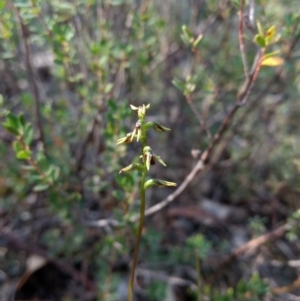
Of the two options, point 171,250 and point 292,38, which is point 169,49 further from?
point 171,250

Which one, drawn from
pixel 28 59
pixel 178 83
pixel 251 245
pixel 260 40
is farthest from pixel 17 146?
pixel 251 245

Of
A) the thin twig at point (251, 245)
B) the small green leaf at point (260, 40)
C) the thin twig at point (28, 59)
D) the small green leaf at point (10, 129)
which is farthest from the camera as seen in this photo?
the thin twig at point (251, 245)

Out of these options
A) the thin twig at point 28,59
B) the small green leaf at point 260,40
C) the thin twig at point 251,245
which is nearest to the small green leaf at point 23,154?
the thin twig at point 28,59

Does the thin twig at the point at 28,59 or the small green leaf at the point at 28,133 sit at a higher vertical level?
the thin twig at the point at 28,59

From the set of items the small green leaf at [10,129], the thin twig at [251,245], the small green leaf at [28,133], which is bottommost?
the thin twig at [251,245]

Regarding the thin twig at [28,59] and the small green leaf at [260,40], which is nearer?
the small green leaf at [260,40]

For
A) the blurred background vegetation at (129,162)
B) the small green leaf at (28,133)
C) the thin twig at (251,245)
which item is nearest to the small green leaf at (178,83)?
the blurred background vegetation at (129,162)

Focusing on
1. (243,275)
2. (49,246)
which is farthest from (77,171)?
(243,275)

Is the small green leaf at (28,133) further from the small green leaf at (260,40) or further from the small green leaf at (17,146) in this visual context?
the small green leaf at (260,40)

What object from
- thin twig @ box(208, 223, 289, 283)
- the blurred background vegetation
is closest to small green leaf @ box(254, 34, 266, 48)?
the blurred background vegetation

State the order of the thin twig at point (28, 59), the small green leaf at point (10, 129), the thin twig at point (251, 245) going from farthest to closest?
1. the thin twig at point (251, 245)
2. the thin twig at point (28, 59)
3. the small green leaf at point (10, 129)
